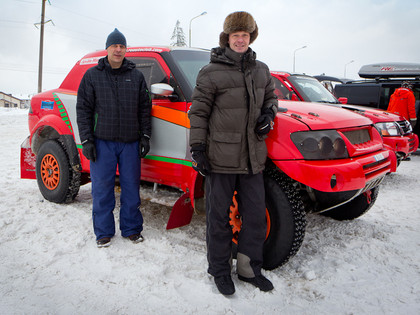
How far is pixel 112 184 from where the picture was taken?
3.32m

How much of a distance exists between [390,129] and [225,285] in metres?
4.62

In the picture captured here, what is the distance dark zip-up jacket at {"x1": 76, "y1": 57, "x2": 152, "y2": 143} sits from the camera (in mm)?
3146

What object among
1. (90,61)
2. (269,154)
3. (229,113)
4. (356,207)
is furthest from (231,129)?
(90,61)

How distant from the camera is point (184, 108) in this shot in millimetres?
3084

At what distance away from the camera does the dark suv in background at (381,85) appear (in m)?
9.01

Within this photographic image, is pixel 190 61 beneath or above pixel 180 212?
above

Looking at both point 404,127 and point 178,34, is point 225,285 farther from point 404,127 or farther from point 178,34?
point 178,34

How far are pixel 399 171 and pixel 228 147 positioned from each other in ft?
20.1

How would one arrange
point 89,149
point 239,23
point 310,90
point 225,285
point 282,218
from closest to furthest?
point 239,23
point 225,285
point 282,218
point 89,149
point 310,90

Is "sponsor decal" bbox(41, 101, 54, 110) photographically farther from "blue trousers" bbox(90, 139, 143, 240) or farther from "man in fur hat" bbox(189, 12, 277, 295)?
"man in fur hat" bbox(189, 12, 277, 295)

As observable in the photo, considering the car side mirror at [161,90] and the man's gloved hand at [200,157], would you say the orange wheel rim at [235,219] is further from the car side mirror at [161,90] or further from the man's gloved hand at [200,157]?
the car side mirror at [161,90]

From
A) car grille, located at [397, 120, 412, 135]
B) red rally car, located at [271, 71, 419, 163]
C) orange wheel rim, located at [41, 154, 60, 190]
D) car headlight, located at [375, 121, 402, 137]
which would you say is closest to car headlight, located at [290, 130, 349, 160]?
orange wheel rim, located at [41, 154, 60, 190]

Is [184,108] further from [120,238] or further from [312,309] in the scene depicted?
[312,309]

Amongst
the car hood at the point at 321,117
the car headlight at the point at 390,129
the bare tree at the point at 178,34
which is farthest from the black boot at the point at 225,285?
the bare tree at the point at 178,34
